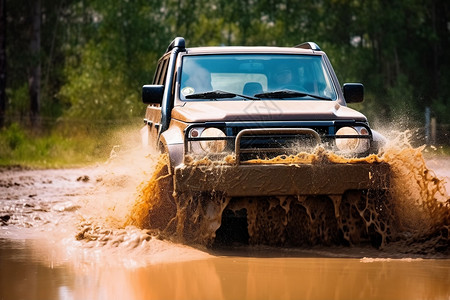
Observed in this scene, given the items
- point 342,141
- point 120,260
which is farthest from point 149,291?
point 342,141

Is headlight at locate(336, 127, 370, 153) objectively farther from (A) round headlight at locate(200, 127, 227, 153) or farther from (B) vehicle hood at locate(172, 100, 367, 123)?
(A) round headlight at locate(200, 127, 227, 153)

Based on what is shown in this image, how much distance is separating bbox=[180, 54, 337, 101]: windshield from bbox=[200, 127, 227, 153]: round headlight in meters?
0.90

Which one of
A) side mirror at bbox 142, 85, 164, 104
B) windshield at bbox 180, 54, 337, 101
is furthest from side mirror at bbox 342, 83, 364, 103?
side mirror at bbox 142, 85, 164, 104

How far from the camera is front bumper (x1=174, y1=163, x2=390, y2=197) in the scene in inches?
279

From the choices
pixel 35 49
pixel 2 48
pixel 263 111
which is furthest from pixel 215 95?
pixel 35 49

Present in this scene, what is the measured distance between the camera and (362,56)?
122 ft

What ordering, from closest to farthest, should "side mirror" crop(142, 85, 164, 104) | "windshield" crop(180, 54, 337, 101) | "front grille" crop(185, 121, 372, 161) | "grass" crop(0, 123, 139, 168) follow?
1. "front grille" crop(185, 121, 372, 161)
2. "windshield" crop(180, 54, 337, 101)
3. "side mirror" crop(142, 85, 164, 104)
4. "grass" crop(0, 123, 139, 168)

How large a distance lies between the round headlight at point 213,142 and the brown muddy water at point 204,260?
60 cm

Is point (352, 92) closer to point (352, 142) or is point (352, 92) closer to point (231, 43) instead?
point (352, 142)

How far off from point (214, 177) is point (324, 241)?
4.05 ft

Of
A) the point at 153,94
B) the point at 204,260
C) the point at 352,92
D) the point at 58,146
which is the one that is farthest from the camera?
the point at 58,146

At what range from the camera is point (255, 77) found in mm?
8781

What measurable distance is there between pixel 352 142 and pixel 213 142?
1246 mm

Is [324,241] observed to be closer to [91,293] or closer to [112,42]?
[91,293]
